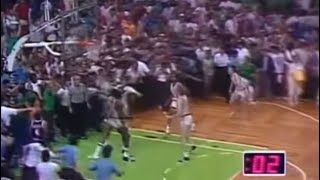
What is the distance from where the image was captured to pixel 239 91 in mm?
1509

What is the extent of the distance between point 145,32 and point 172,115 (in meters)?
0.19

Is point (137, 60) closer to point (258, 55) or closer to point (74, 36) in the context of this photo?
point (74, 36)

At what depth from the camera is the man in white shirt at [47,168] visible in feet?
5.22

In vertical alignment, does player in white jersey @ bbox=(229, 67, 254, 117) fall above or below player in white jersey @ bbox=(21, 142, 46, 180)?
above

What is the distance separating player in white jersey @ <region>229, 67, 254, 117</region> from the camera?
1.50 meters

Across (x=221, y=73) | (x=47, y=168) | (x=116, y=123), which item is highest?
(x=221, y=73)

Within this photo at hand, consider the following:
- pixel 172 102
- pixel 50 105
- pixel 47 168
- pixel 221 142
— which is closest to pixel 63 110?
pixel 50 105

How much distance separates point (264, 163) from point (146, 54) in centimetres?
35

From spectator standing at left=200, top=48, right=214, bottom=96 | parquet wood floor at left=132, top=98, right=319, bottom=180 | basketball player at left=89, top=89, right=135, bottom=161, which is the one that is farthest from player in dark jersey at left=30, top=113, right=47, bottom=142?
→ spectator standing at left=200, top=48, right=214, bottom=96

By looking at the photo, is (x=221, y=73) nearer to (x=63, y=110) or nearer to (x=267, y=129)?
(x=267, y=129)

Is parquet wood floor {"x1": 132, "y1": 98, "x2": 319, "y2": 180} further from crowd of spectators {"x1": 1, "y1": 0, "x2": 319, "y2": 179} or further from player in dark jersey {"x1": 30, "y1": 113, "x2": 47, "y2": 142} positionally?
player in dark jersey {"x1": 30, "y1": 113, "x2": 47, "y2": 142}

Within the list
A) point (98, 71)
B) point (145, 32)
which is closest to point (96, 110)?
point (98, 71)

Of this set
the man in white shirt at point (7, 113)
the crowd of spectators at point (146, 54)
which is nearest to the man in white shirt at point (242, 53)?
the crowd of spectators at point (146, 54)

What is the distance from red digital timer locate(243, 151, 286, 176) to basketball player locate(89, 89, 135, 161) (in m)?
0.26
